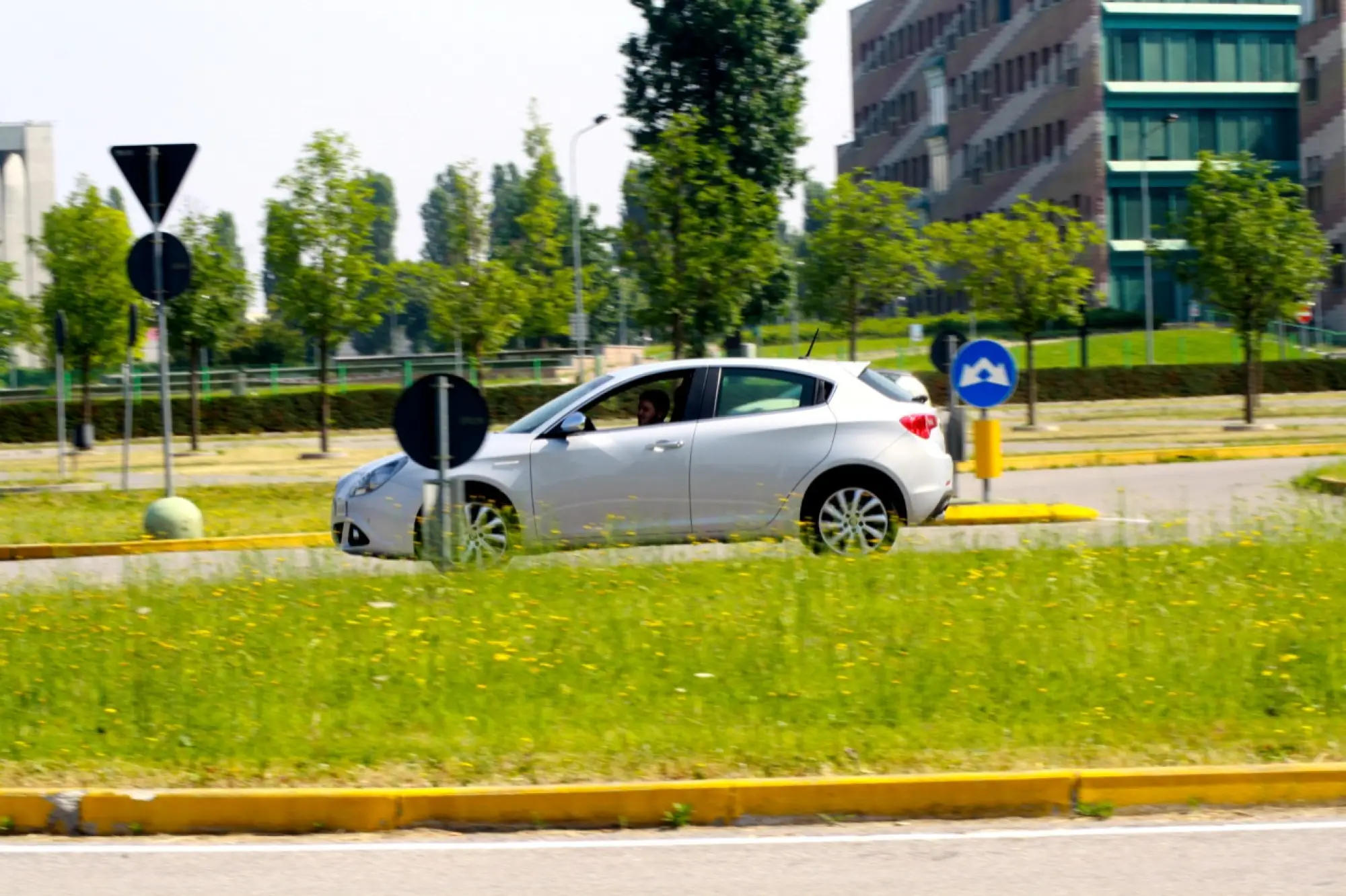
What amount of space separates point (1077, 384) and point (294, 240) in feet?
91.5

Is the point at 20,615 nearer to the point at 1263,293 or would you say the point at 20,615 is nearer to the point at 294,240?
the point at 294,240

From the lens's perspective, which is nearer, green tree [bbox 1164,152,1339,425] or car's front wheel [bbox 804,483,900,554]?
car's front wheel [bbox 804,483,900,554]

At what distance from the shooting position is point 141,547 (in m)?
16.8

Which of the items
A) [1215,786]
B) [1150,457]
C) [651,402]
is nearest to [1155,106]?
[1150,457]

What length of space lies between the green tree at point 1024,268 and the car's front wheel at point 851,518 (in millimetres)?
32732

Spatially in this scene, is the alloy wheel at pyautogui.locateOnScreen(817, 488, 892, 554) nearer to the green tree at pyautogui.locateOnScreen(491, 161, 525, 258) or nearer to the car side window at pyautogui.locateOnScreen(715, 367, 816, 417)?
the car side window at pyautogui.locateOnScreen(715, 367, 816, 417)

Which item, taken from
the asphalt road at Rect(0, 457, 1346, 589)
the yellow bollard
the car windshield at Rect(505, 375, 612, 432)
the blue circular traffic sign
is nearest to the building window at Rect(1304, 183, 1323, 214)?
the asphalt road at Rect(0, 457, 1346, 589)

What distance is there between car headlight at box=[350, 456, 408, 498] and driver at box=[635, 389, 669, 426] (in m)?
1.71

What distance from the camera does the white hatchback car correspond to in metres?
12.5

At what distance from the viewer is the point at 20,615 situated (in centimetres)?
1000

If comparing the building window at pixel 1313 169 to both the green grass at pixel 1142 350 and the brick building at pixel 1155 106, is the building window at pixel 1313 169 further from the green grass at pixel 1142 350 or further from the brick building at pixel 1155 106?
the green grass at pixel 1142 350

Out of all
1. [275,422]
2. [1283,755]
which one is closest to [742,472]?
[1283,755]

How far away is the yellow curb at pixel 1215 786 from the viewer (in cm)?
645

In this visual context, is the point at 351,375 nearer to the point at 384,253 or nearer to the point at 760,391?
the point at 760,391
